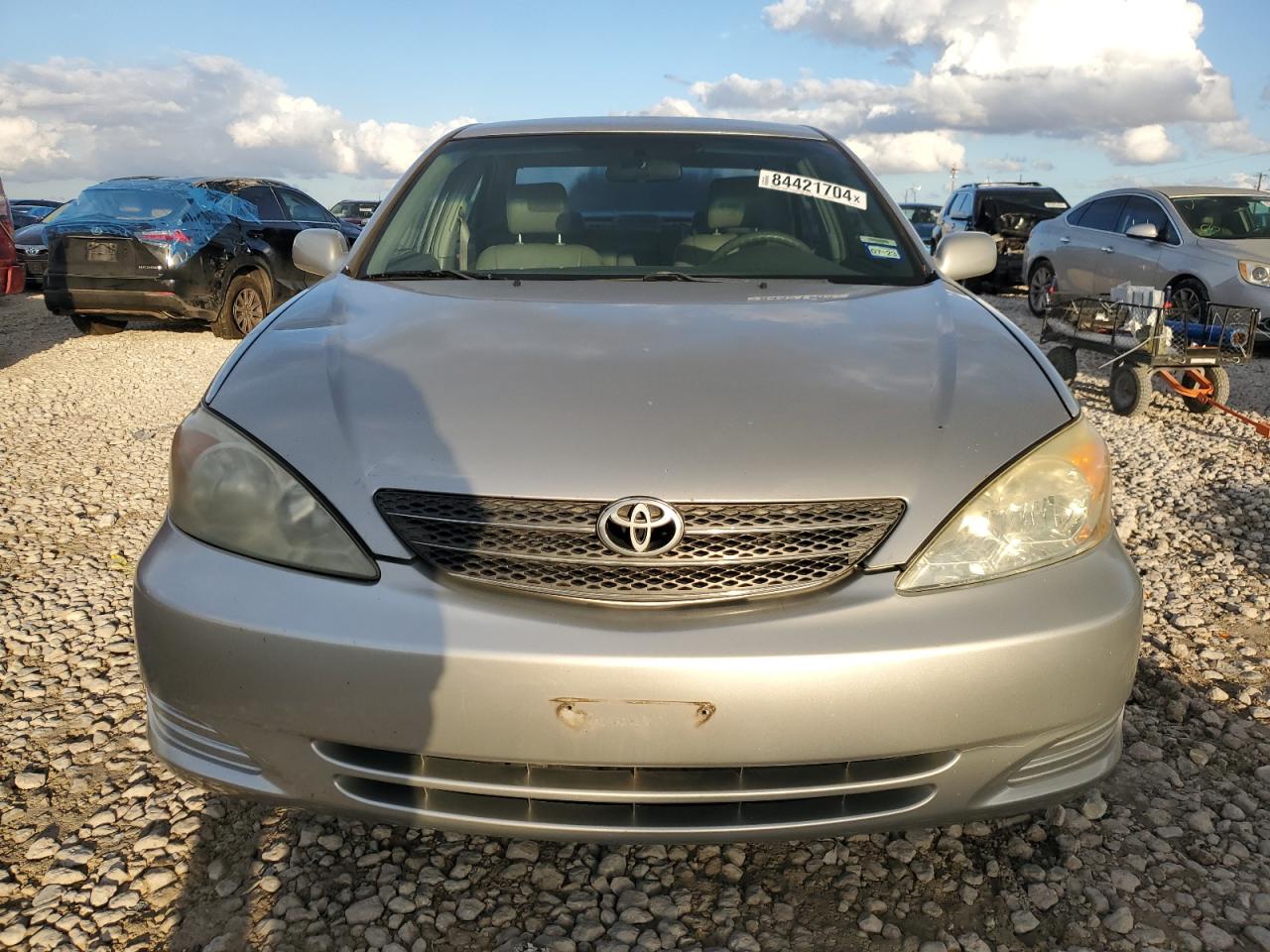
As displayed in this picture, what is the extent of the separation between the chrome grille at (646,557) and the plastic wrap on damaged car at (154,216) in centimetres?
874

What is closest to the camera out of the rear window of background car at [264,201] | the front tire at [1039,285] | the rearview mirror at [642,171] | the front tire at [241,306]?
the rearview mirror at [642,171]

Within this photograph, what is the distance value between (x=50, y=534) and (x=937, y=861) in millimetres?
3721

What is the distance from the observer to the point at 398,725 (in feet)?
5.38

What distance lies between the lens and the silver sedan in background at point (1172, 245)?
8836 millimetres

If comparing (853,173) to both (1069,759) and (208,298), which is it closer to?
(1069,759)

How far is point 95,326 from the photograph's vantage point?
35.5ft

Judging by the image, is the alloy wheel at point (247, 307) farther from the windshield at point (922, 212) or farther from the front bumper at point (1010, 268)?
the windshield at point (922, 212)

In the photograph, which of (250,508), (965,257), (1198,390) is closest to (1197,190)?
(1198,390)

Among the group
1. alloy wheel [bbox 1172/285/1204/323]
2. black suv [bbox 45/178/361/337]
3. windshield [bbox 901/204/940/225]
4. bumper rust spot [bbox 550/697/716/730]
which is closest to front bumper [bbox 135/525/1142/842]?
bumper rust spot [bbox 550/697/716/730]

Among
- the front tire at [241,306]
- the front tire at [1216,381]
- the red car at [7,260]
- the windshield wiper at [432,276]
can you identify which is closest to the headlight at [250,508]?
the windshield wiper at [432,276]

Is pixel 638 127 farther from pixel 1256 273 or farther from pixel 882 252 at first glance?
pixel 1256 273

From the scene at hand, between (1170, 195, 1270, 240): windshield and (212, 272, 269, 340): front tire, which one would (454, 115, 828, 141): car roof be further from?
(1170, 195, 1270, 240): windshield

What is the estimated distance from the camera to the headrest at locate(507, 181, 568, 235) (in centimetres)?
303

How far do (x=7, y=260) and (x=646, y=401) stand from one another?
313 inches
